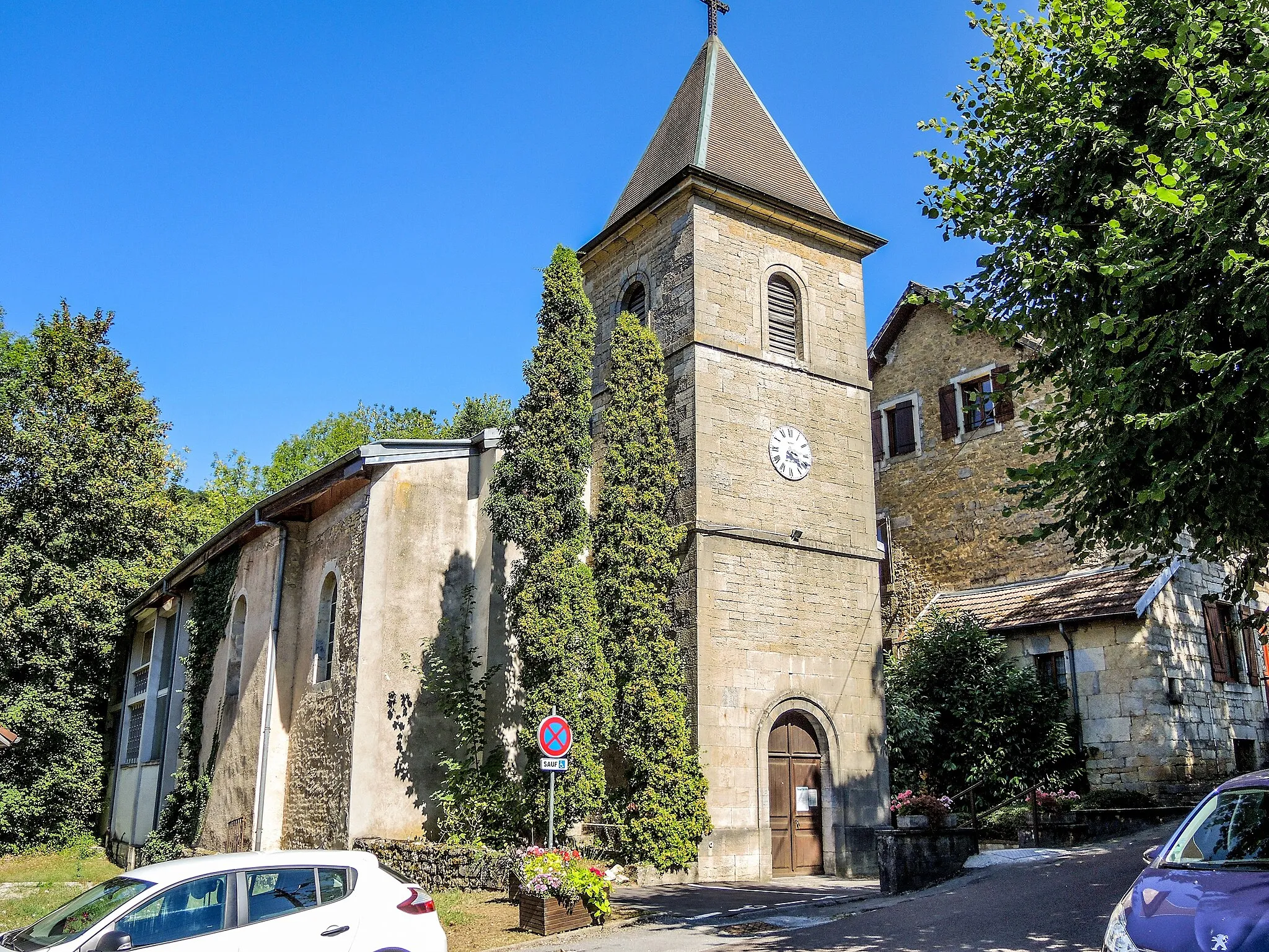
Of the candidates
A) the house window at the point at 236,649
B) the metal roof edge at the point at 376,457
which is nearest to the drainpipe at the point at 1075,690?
the metal roof edge at the point at 376,457

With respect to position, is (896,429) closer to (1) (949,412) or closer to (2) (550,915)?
(1) (949,412)

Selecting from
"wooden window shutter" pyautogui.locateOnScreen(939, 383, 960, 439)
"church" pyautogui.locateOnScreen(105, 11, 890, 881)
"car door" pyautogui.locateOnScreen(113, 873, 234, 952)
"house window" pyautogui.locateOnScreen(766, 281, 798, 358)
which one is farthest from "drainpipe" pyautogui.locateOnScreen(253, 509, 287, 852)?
"wooden window shutter" pyautogui.locateOnScreen(939, 383, 960, 439)

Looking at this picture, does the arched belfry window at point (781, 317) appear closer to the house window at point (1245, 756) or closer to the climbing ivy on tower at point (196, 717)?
the house window at point (1245, 756)

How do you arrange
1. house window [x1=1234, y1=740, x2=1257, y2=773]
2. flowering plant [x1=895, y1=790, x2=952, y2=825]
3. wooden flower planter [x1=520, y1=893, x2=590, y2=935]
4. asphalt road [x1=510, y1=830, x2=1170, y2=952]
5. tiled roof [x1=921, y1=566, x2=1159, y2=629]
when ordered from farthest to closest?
house window [x1=1234, y1=740, x2=1257, y2=773] → tiled roof [x1=921, y1=566, x2=1159, y2=629] → flowering plant [x1=895, y1=790, x2=952, y2=825] → wooden flower planter [x1=520, y1=893, x2=590, y2=935] → asphalt road [x1=510, y1=830, x2=1170, y2=952]

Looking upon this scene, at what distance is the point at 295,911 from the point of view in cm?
704

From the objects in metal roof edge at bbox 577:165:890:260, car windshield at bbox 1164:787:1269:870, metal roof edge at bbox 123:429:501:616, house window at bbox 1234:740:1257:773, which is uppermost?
metal roof edge at bbox 577:165:890:260

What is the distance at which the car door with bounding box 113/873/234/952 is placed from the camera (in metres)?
6.57

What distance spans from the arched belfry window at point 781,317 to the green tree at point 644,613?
2349mm

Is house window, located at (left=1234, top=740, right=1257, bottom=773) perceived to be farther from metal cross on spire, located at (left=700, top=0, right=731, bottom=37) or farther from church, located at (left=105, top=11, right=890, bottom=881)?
metal cross on spire, located at (left=700, top=0, right=731, bottom=37)

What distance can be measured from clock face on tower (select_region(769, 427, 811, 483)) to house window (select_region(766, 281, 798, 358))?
1484mm

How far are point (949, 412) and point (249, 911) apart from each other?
839 inches

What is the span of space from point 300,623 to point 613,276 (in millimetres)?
8457

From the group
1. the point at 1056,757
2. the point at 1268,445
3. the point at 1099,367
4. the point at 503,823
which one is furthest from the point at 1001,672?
the point at 1268,445

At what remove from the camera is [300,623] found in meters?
18.1
